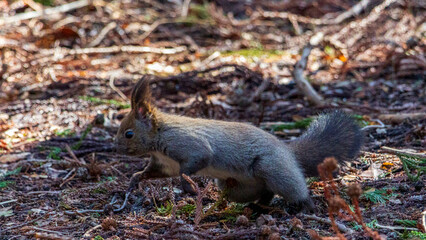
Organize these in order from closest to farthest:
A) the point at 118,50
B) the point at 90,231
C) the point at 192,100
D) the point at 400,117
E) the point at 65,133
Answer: the point at 90,231, the point at 400,117, the point at 65,133, the point at 192,100, the point at 118,50

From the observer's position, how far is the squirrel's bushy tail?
3338 mm

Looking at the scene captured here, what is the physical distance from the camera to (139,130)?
3.44m

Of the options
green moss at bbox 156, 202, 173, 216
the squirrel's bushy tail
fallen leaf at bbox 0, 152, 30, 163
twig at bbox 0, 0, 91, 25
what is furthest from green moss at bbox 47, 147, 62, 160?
twig at bbox 0, 0, 91, 25

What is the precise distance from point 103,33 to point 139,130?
551 cm

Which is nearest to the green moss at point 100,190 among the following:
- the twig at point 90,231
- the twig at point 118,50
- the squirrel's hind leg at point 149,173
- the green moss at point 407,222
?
the squirrel's hind leg at point 149,173

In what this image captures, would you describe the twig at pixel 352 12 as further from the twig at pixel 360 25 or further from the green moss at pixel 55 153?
the green moss at pixel 55 153

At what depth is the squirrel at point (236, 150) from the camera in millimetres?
3172

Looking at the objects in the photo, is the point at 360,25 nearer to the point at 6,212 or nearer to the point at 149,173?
the point at 149,173

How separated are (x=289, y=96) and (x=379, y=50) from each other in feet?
5.92

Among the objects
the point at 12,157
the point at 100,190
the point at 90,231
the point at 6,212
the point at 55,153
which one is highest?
the point at 90,231

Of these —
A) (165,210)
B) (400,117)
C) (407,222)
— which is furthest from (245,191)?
(400,117)

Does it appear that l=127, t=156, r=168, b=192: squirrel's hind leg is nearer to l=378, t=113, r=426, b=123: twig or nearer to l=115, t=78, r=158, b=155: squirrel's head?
l=115, t=78, r=158, b=155: squirrel's head

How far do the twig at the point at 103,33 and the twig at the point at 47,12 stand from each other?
0.83 m

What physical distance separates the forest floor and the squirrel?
15 centimetres
